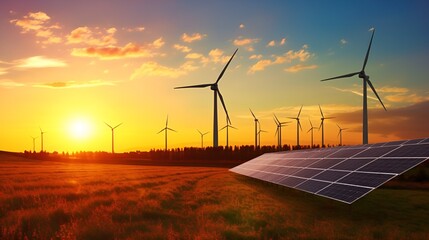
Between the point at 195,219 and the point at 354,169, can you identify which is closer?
the point at 195,219

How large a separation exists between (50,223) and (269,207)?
41.0 feet

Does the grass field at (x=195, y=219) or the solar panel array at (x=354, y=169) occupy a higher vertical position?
the solar panel array at (x=354, y=169)

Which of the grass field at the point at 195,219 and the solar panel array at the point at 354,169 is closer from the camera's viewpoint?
the grass field at the point at 195,219

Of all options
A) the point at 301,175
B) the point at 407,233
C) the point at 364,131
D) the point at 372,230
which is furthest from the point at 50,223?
the point at 364,131

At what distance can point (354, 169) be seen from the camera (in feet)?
90.7

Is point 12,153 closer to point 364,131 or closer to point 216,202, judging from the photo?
point 364,131

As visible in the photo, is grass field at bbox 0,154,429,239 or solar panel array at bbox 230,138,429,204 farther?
solar panel array at bbox 230,138,429,204

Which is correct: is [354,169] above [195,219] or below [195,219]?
above

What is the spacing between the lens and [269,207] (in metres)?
24.6

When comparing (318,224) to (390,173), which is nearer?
(318,224)

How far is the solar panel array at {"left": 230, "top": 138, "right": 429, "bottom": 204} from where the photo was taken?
22766 millimetres

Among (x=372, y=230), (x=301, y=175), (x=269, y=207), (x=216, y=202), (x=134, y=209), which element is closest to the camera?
(x=372, y=230)

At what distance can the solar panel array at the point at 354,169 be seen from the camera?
74.7 feet

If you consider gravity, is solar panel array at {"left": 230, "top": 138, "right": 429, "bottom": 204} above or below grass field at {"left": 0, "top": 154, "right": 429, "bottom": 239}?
above
